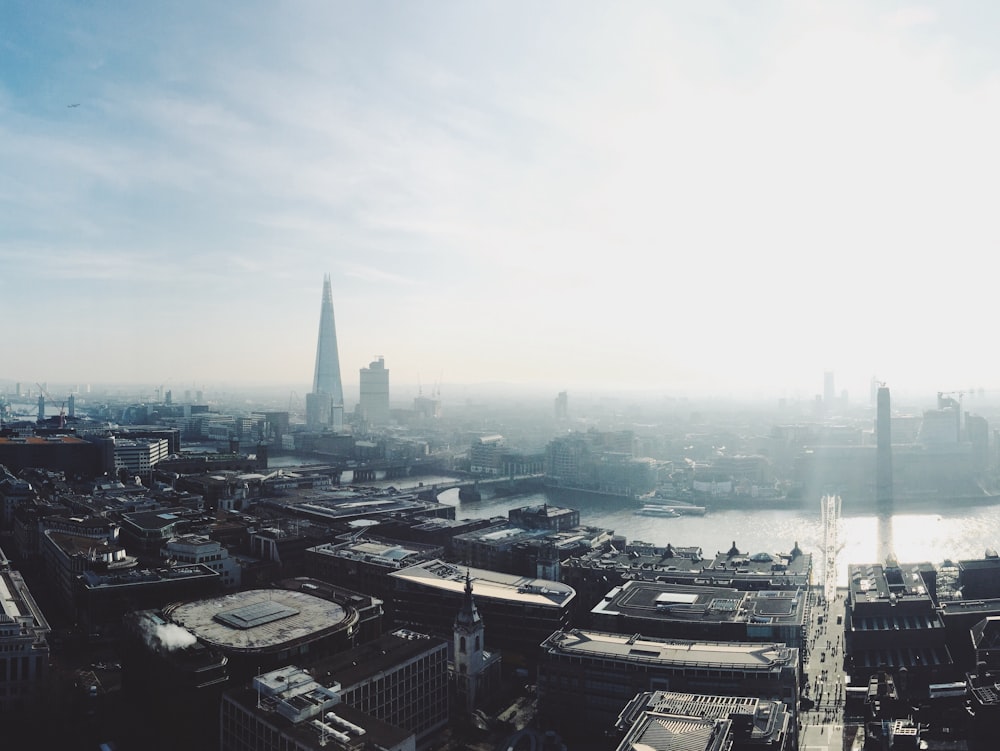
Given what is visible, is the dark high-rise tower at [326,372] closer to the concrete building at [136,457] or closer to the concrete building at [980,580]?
the concrete building at [136,457]

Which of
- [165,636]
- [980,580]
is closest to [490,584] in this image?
[165,636]

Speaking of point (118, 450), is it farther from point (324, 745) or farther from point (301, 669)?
point (324, 745)

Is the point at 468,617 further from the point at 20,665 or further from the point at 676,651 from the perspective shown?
the point at 20,665

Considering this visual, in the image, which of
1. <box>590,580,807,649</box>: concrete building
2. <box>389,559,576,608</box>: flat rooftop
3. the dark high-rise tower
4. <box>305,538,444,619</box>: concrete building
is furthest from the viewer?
the dark high-rise tower

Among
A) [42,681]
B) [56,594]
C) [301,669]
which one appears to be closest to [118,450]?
[56,594]

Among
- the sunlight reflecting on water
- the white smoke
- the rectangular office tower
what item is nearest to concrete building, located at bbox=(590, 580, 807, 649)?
the white smoke

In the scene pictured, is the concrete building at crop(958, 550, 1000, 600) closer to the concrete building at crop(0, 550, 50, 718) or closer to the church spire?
the church spire
